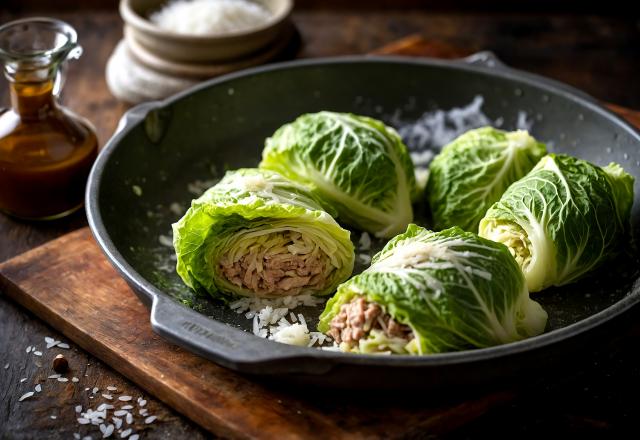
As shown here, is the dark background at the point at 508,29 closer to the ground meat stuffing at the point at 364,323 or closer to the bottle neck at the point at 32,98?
the bottle neck at the point at 32,98

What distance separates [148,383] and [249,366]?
0.65 m

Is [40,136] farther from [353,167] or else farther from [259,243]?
[353,167]

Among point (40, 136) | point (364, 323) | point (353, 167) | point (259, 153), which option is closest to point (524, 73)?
point (353, 167)

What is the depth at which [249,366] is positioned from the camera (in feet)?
9.39

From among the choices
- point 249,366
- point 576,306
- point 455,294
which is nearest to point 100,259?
point 249,366

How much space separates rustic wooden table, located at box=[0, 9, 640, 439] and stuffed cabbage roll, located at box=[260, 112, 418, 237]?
3.83 ft

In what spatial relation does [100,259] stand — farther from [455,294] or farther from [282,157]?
[455,294]

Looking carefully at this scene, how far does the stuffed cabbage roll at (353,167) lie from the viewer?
4066 millimetres

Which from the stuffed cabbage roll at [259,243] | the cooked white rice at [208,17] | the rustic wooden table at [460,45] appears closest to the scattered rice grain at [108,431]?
the rustic wooden table at [460,45]

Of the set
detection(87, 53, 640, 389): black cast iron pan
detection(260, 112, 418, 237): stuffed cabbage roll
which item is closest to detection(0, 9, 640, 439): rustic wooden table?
detection(87, 53, 640, 389): black cast iron pan

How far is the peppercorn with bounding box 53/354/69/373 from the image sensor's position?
11.4 ft

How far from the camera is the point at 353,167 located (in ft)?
13.3

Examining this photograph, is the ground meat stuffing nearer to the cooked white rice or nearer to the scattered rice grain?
the scattered rice grain

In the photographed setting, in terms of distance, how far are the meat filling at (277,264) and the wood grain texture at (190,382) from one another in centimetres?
45
